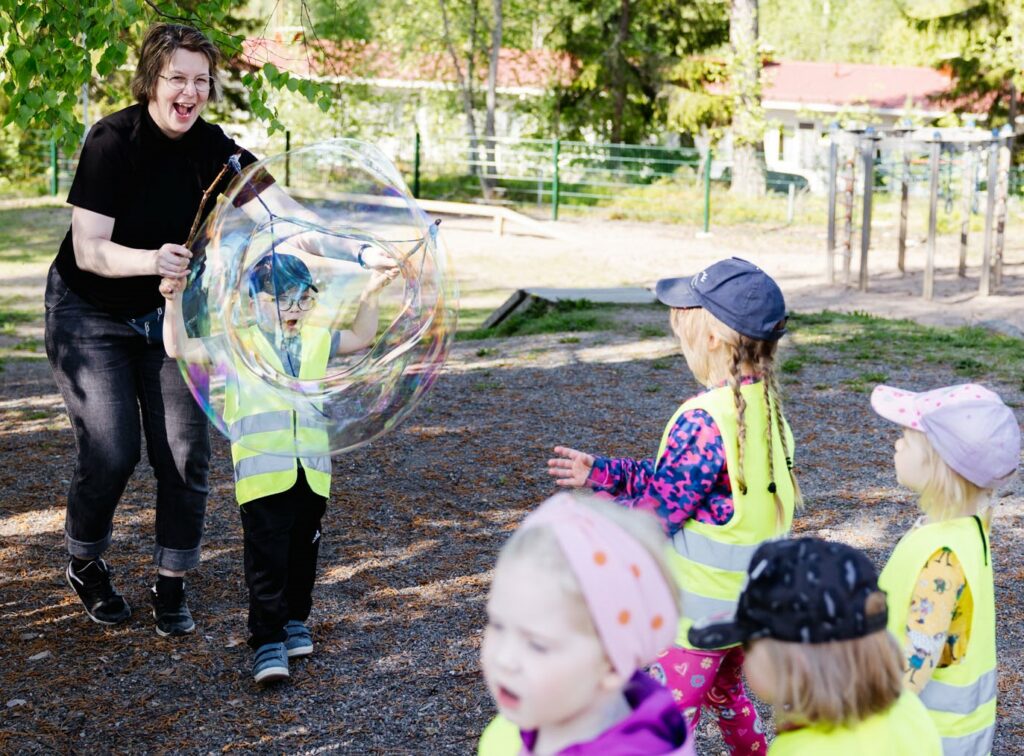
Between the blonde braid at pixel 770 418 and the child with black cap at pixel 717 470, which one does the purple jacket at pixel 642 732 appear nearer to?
the child with black cap at pixel 717 470

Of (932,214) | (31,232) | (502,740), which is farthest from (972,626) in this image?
(31,232)

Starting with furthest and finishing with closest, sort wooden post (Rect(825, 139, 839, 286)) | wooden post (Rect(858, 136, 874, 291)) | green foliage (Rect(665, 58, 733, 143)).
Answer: green foliage (Rect(665, 58, 733, 143)) → wooden post (Rect(825, 139, 839, 286)) → wooden post (Rect(858, 136, 874, 291))

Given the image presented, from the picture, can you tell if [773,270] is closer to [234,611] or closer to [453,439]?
[453,439]

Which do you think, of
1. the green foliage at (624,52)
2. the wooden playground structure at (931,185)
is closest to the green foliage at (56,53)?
the wooden playground structure at (931,185)

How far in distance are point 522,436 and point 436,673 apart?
11.2ft

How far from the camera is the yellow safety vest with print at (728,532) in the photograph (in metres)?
2.89

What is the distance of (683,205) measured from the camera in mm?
24500

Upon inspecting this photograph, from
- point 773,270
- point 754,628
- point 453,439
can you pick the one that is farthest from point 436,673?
point 773,270

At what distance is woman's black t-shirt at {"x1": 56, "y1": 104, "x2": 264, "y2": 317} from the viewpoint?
3912 millimetres

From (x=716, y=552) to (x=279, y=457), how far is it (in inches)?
59.1

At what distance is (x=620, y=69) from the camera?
104 ft

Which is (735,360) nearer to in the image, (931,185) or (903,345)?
(903,345)

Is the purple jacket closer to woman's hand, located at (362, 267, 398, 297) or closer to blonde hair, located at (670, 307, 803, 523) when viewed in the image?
blonde hair, located at (670, 307, 803, 523)

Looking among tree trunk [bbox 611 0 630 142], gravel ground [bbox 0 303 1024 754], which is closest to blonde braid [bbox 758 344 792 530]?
gravel ground [bbox 0 303 1024 754]
